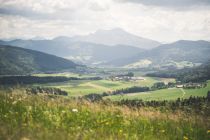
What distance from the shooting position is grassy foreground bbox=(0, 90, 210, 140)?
7891 mm

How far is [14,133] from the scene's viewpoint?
6902mm

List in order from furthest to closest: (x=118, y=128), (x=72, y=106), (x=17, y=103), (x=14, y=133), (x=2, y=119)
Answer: (x=72, y=106), (x=17, y=103), (x=118, y=128), (x=2, y=119), (x=14, y=133)

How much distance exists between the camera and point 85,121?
9.80 meters

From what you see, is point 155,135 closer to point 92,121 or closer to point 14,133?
point 92,121

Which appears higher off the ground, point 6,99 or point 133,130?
point 6,99

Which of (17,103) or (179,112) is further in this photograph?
(179,112)

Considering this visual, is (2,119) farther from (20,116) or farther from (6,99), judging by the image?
(6,99)

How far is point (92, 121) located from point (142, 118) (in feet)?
7.16

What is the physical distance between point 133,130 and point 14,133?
418cm

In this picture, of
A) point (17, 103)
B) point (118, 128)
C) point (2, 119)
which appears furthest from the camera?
point (17, 103)

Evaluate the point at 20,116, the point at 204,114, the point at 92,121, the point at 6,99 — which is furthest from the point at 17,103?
the point at 204,114

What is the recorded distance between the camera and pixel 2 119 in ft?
29.3

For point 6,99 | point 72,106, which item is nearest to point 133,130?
point 72,106

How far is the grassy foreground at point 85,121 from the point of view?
789cm
